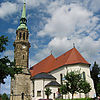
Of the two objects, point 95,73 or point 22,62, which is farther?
point 95,73

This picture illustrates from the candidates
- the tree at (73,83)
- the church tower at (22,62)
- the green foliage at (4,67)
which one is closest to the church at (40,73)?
the church tower at (22,62)

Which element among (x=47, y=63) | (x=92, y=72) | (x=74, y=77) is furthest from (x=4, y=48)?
(x=92, y=72)

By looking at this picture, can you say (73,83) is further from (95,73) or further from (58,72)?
(95,73)

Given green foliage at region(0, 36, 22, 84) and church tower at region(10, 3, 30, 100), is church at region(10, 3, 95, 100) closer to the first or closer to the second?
church tower at region(10, 3, 30, 100)

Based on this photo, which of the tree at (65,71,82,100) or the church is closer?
the tree at (65,71,82,100)

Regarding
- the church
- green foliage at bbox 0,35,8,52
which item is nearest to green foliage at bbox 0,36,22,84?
green foliage at bbox 0,35,8,52

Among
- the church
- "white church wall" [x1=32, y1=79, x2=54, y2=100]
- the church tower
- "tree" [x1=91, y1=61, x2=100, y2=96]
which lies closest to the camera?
the church

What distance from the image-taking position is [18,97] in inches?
1230

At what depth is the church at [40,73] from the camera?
27.9 metres

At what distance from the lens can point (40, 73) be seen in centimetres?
3350

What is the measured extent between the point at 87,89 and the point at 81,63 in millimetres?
6966

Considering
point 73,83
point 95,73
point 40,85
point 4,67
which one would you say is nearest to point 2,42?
point 4,67

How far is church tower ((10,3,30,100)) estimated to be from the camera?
1262 inches

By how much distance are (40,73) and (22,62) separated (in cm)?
607
